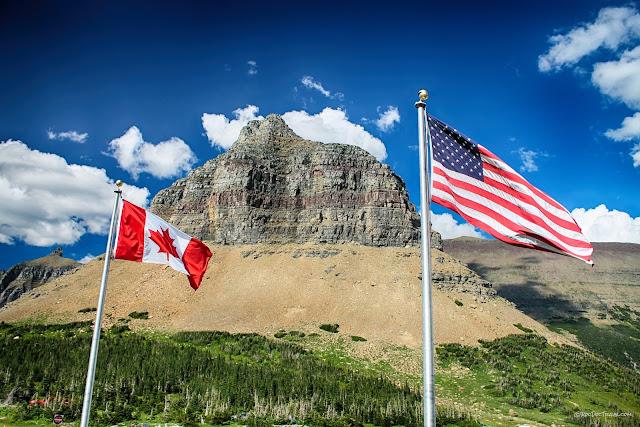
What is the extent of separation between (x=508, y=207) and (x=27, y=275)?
150 m

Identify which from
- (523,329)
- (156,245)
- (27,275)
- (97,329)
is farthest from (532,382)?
(27,275)

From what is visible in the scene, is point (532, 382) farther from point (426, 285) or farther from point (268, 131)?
point (268, 131)

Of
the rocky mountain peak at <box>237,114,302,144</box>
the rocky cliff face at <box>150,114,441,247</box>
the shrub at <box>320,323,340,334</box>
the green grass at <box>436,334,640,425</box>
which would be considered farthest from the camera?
the rocky mountain peak at <box>237,114,302,144</box>

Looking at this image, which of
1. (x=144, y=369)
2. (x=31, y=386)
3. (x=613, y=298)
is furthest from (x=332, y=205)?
(x=613, y=298)

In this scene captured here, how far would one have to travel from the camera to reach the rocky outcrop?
116 meters

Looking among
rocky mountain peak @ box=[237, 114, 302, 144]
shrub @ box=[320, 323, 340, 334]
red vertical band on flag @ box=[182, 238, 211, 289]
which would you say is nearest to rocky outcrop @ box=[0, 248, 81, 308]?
rocky mountain peak @ box=[237, 114, 302, 144]

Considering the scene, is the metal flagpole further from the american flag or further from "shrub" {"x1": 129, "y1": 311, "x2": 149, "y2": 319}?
"shrub" {"x1": 129, "y1": 311, "x2": 149, "y2": 319}

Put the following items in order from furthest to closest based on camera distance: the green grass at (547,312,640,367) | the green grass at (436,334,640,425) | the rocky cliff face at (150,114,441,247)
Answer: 1. the rocky cliff face at (150,114,441,247)
2. the green grass at (547,312,640,367)
3. the green grass at (436,334,640,425)

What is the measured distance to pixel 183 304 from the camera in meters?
64.7

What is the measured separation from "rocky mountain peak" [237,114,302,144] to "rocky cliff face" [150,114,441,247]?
3.39 m

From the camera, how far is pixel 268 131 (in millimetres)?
105562

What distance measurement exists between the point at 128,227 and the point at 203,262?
2705mm

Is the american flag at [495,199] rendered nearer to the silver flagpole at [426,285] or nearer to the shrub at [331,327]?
the silver flagpole at [426,285]

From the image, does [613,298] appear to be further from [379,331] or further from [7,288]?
[7,288]
